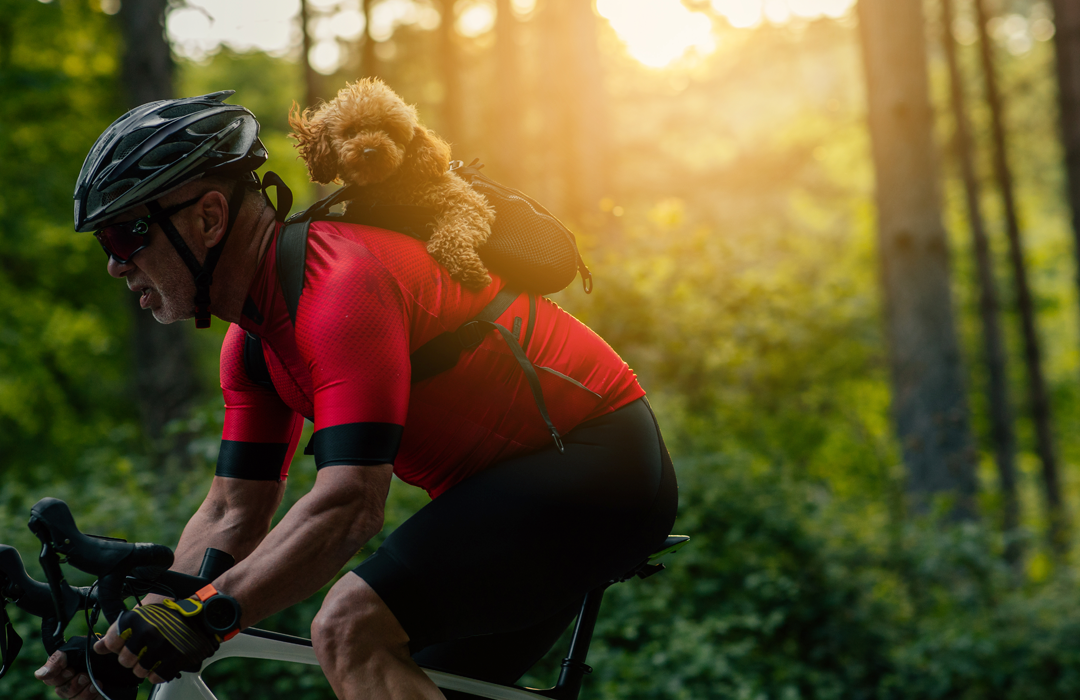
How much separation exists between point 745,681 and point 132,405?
15.0m

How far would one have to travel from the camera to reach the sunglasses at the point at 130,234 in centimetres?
197

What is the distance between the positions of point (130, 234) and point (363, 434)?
0.74 meters

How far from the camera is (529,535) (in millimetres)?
1974

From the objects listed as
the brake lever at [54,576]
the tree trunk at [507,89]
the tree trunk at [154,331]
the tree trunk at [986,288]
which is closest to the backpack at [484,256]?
the brake lever at [54,576]

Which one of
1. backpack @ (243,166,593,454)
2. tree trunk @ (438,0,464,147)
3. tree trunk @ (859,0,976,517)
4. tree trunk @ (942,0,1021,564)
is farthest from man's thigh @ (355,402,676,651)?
tree trunk @ (438,0,464,147)

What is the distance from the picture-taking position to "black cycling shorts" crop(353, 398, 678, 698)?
6.21 ft

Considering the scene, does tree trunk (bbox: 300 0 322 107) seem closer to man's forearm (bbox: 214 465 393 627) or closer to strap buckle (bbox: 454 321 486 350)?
strap buckle (bbox: 454 321 486 350)

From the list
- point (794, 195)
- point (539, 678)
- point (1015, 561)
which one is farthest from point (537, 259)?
point (794, 195)

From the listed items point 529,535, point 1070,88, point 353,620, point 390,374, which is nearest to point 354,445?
point 390,374

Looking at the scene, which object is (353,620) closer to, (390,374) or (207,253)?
(390,374)

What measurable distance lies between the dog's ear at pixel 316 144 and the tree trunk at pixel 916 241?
7.73 m

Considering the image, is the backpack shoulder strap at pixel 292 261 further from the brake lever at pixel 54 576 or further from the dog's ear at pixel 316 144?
the brake lever at pixel 54 576

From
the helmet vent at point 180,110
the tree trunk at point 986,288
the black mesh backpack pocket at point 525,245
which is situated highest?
the helmet vent at point 180,110

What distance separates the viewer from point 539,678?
191 inches
